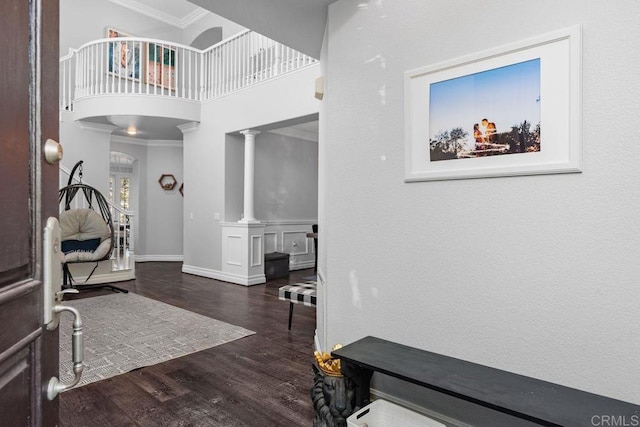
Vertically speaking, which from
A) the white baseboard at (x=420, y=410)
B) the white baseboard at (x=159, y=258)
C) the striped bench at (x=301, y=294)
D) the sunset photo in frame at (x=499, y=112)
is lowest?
the white baseboard at (x=159, y=258)

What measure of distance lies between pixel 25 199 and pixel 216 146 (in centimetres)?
613

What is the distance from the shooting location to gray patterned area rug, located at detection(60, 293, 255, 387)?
9.60 feet

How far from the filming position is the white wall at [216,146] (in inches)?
214

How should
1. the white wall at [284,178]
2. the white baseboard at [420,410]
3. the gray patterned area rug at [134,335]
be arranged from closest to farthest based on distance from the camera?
1. the white baseboard at [420,410]
2. the gray patterned area rug at [134,335]
3. the white wall at [284,178]

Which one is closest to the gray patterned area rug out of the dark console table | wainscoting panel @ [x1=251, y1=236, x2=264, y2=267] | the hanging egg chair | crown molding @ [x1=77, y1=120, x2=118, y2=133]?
the hanging egg chair

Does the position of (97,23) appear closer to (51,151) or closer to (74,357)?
(51,151)

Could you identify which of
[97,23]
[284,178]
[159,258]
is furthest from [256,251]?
[97,23]

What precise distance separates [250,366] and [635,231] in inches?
99.5

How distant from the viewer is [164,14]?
352 inches

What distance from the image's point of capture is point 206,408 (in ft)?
7.48

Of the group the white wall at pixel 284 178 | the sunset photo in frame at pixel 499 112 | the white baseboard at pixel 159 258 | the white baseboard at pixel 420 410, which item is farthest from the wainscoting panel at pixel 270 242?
the sunset photo in frame at pixel 499 112

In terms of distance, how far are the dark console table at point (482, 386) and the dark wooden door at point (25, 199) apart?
1.34 metres

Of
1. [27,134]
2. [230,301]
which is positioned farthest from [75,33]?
[27,134]

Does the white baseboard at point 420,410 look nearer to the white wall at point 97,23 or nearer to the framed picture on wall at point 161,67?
the framed picture on wall at point 161,67
